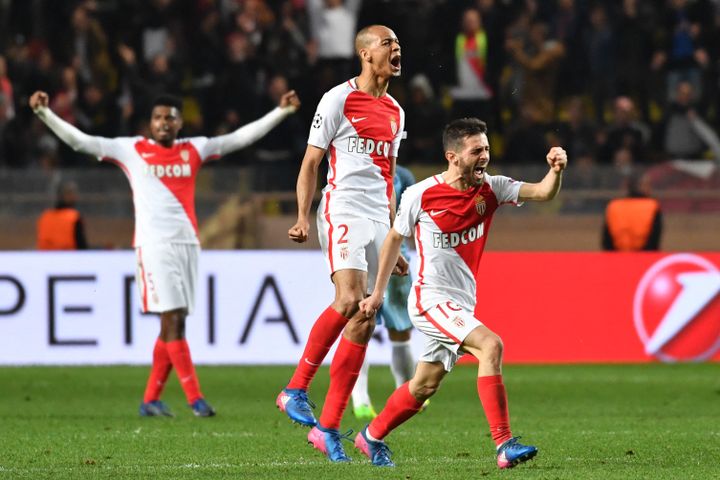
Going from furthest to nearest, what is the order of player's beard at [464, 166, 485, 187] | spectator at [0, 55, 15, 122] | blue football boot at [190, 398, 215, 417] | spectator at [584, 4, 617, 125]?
spectator at [584, 4, 617, 125], spectator at [0, 55, 15, 122], blue football boot at [190, 398, 215, 417], player's beard at [464, 166, 485, 187]

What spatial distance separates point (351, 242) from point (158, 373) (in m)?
3.37

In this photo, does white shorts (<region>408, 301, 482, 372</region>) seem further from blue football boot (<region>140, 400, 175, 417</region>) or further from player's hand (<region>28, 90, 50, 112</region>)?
player's hand (<region>28, 90, 50, 112</region>)

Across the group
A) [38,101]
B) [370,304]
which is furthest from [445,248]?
[38,101]

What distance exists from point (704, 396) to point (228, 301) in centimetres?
488

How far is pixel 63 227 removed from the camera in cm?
1625

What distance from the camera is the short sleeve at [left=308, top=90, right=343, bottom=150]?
8.20m

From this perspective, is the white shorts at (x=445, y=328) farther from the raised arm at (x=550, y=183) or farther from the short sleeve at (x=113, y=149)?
the short sleeve at (x=113, y=149)

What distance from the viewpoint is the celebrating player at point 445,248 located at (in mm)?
7586

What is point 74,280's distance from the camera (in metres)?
14.9

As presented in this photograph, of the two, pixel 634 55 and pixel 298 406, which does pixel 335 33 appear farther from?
pixel 298 406

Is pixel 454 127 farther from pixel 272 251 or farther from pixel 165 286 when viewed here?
pixel 272 251

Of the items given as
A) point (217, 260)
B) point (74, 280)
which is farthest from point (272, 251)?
point (74, 280)

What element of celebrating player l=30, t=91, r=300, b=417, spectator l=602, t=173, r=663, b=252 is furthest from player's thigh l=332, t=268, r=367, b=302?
spectator l=602, t=173, r=663, b=252

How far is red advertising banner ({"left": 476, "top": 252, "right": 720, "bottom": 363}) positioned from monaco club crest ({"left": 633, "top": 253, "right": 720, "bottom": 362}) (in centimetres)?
1
